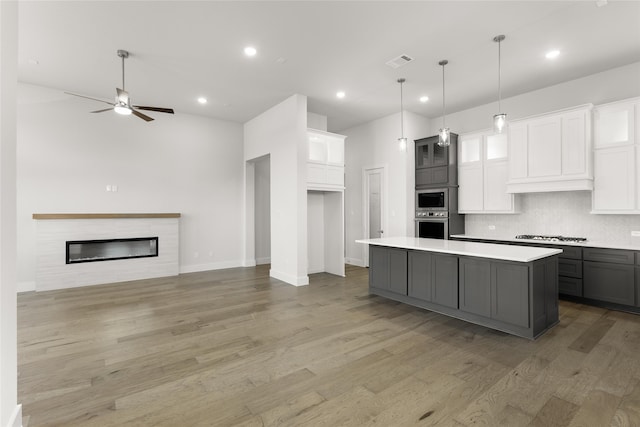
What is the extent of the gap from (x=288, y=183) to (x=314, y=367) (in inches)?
143

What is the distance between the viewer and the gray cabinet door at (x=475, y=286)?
11.0ft

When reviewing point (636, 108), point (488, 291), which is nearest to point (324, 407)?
point (488, 291)

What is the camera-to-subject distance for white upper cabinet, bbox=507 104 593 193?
14.3 feet

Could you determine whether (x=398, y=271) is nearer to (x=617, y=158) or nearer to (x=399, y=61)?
(x=399, y=61)

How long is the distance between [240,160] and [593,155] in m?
6.60

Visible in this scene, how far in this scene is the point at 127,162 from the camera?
5.97 m

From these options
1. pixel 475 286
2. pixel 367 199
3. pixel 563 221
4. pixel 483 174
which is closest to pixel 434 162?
pixel 483 174

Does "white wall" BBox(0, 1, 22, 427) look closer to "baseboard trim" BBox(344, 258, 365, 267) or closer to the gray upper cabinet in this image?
the gray upper cabinet

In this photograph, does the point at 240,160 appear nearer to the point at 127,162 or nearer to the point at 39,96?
the point at 127,162

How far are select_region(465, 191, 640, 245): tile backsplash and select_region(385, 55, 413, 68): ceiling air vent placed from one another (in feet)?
10.5

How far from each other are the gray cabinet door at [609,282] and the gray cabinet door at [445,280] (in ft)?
7.18

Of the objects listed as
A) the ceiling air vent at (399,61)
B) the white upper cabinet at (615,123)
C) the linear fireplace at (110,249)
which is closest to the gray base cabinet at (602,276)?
the white upper cabinet at (615,123)

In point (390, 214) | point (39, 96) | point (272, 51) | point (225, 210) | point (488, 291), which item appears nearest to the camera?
point (488, 291)

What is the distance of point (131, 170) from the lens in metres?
A: 6.02
